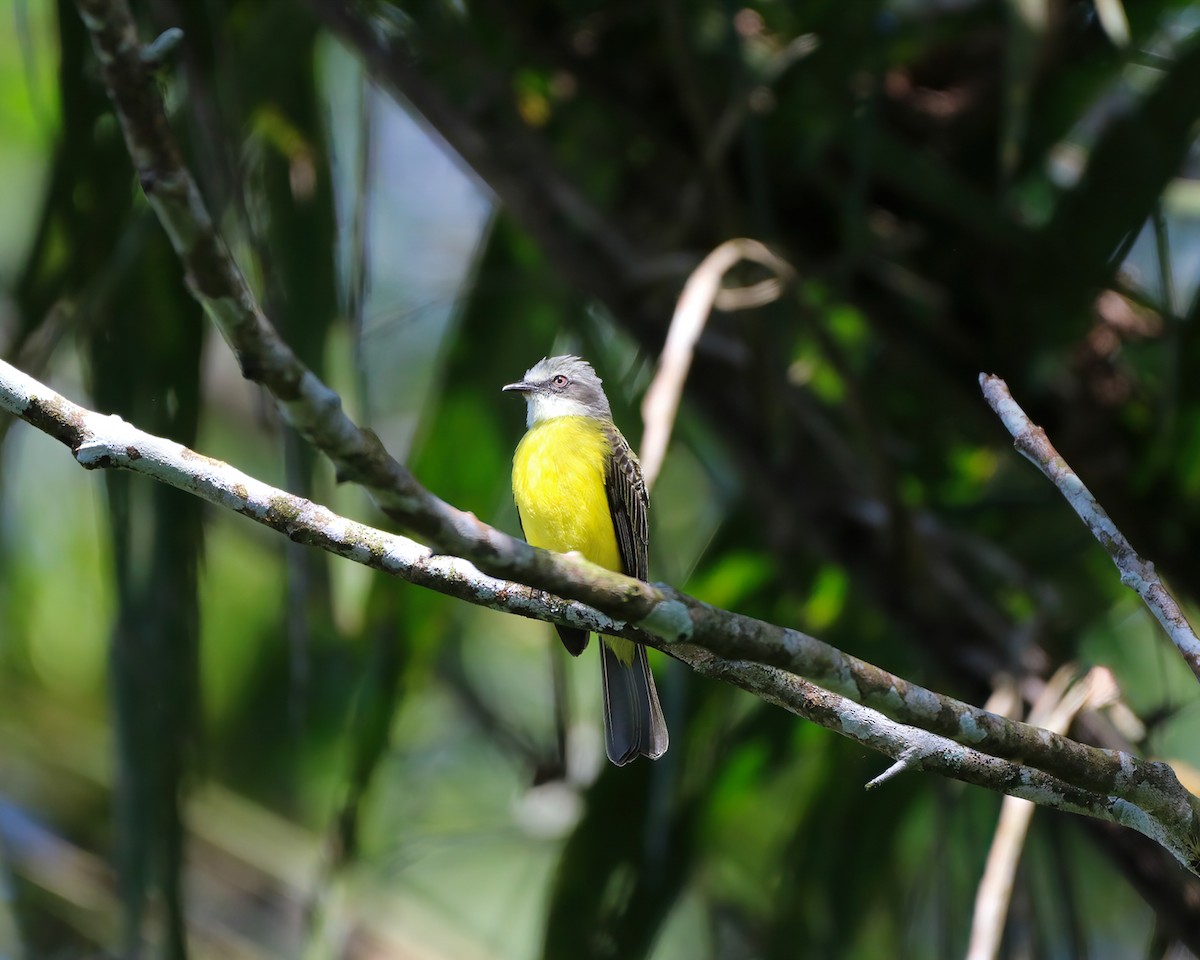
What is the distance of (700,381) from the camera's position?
5383mm

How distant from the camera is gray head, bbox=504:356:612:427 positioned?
3.71 metres

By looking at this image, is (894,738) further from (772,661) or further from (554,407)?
(554,407)

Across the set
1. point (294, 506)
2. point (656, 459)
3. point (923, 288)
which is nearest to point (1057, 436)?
point (923, 288)

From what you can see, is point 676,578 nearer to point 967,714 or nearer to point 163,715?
point 163,715

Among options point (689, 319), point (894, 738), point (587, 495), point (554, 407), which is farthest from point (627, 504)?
point (894, 738)

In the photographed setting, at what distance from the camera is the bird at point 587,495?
3.41 m

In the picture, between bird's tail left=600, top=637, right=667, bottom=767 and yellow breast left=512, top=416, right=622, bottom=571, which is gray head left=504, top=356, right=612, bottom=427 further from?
bird's tail left=600, top=637, right=667, bottom=767

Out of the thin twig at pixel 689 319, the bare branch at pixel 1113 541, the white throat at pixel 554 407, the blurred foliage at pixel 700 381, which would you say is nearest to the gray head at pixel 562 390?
the white throat at pixel 554 407

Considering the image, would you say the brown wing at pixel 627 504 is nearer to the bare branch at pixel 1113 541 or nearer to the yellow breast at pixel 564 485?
the yellow breast at pixel 564 485

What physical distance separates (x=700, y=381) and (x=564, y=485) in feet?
6.40

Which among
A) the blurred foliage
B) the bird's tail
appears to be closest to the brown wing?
the bird's tail

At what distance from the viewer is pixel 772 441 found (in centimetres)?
513

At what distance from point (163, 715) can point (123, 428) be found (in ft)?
5.66

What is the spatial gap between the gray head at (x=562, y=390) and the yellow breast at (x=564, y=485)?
0.05 meters
